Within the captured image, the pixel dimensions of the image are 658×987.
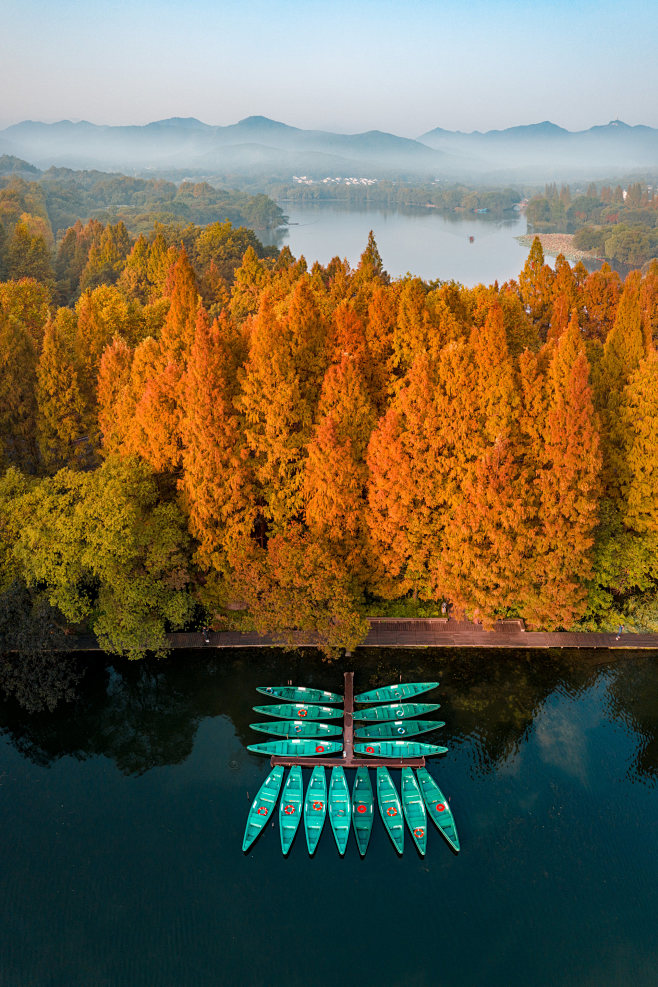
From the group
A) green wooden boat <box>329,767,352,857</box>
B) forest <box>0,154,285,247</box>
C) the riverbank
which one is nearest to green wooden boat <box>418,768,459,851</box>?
green wooden boat <box>329,767,352,857</box>

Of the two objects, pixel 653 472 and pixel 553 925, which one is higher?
pixel 653 472

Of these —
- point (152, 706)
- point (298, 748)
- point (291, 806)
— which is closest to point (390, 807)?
point (291, 806)

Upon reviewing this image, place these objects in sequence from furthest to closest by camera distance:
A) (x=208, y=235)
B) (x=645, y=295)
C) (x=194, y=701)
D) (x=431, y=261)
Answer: (x=431, y=261) → (x=208, y=235) → (x=645, y=295) → (x=194, y=701)

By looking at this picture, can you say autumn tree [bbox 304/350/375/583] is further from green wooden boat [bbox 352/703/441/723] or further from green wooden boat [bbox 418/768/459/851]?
green wooden boat [bbox 418/768/459/851]

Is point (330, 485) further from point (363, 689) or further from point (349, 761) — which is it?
point (349, 761)

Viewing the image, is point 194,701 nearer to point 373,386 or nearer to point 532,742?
point 532,742

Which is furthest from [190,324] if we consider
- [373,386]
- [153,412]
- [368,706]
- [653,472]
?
[653,472]
